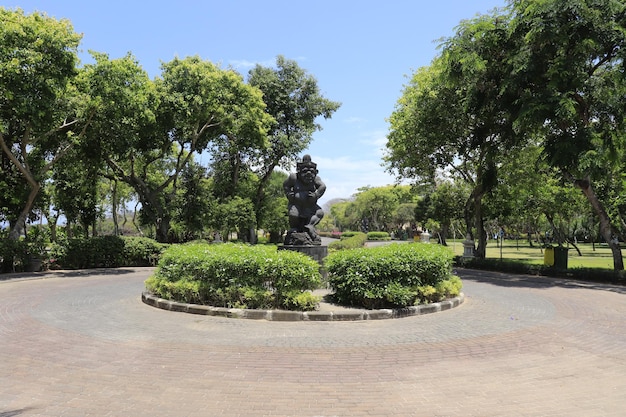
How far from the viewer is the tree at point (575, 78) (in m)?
13.6

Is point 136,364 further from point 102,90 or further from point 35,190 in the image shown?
point 35,190

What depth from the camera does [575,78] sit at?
14.0 meters

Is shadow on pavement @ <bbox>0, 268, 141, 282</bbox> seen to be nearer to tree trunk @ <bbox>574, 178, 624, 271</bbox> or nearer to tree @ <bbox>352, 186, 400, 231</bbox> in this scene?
tree trunk @ <bbox>574, 178, 624, 271</bbox>

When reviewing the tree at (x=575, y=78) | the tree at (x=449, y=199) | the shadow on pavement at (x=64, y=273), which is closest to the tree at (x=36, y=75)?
the shadow on pavement at (x=64, y=273)

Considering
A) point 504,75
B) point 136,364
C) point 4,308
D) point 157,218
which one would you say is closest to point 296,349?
point 136,364

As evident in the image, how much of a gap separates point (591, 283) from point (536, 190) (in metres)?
8.34

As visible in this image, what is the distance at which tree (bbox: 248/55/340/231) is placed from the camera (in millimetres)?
32562

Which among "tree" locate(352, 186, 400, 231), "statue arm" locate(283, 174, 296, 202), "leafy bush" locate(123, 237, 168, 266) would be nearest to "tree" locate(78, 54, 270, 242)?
"leafy bush" locate(123, 237, 168, 266)

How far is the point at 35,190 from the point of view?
57.0ft

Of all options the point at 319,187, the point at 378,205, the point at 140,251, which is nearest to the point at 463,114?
the point at 319,187

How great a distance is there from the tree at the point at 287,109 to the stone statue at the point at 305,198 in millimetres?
19154

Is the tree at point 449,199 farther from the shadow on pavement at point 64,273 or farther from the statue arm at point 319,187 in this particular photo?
the shadow on pavement at point 64,273

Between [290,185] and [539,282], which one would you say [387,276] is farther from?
[539,282]

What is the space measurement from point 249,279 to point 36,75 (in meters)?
12.4
